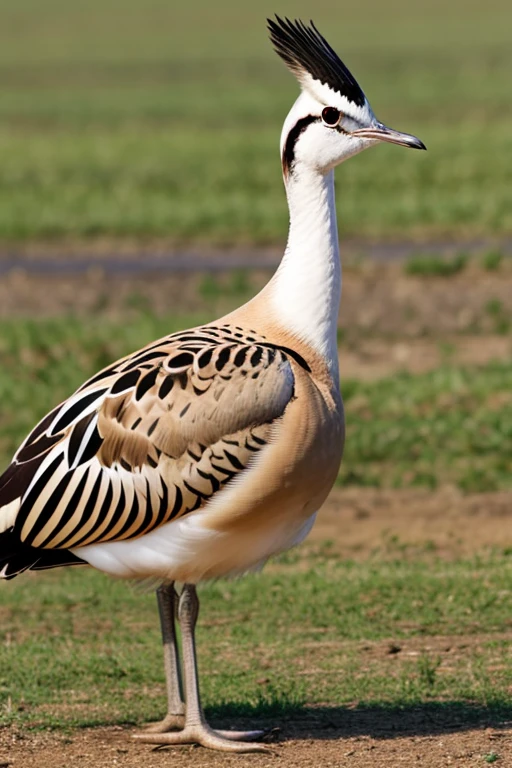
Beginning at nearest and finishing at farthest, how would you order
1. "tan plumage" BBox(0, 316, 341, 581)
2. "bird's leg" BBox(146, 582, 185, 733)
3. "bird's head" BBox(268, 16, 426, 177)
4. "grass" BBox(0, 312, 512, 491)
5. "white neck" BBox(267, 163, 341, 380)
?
"tan plumage" BBox(0, 316, 341, 581), "bird's head" BBox(268, 16, 426, 177), "white neck" BBox(267, 163, 341, 380), "bird's leg" BBox(146, 582, 185, 733), "grass" BBox(0, 312, 512, 491)

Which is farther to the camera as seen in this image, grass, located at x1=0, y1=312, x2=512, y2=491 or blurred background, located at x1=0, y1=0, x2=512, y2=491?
blurred background, located at x1=0, y1=0, x2=512, y2=491

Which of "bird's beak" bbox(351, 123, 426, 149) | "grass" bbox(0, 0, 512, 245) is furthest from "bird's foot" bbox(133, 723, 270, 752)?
"grass" bbox(0, 0, 512, 245)

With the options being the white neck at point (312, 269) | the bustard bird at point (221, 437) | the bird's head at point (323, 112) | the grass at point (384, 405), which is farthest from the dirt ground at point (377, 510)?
the bird's head at point (323, 112)

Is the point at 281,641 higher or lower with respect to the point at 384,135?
lower

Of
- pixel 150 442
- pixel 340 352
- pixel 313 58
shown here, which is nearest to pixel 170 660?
pixel 150 442

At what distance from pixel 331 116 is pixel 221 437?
1.15 meters

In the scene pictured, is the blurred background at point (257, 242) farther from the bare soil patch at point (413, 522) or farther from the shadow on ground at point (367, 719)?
the shadow on ground at point (367, 719)

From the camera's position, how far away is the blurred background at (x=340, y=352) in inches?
264

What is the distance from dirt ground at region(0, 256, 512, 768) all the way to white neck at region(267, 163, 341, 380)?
1.32m

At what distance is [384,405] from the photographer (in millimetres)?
11312

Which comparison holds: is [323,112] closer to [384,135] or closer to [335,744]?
[384,135]

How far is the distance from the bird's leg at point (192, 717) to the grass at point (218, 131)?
13794 mm

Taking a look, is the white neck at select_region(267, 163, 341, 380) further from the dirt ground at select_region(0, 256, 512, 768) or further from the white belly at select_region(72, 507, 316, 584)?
the dirt ground at select_region(0, 256, 512, 768)

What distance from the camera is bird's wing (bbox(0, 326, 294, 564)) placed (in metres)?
5.29
